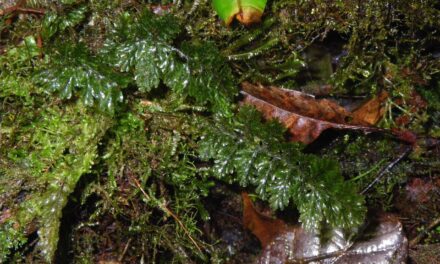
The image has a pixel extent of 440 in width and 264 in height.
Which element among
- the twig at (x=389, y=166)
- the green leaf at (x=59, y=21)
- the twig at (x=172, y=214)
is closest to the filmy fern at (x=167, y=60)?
the green leaf at (x=59, y=21)

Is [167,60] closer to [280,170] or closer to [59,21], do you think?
[59,21]

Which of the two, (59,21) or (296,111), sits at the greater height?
(59,21)

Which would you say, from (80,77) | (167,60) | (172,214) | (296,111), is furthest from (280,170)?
(80,77)

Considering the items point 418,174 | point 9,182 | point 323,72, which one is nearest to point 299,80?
point 323,72

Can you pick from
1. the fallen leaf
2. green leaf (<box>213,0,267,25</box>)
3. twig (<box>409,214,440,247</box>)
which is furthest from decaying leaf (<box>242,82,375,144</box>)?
twig (<box>409,214,440,247</box>)

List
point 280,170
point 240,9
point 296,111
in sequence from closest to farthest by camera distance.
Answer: point 240,9, point 280,170, point 296,111

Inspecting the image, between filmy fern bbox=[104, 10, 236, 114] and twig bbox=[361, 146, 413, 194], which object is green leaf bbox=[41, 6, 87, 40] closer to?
filmy fern bbox=[104, 10, 236, 114]
